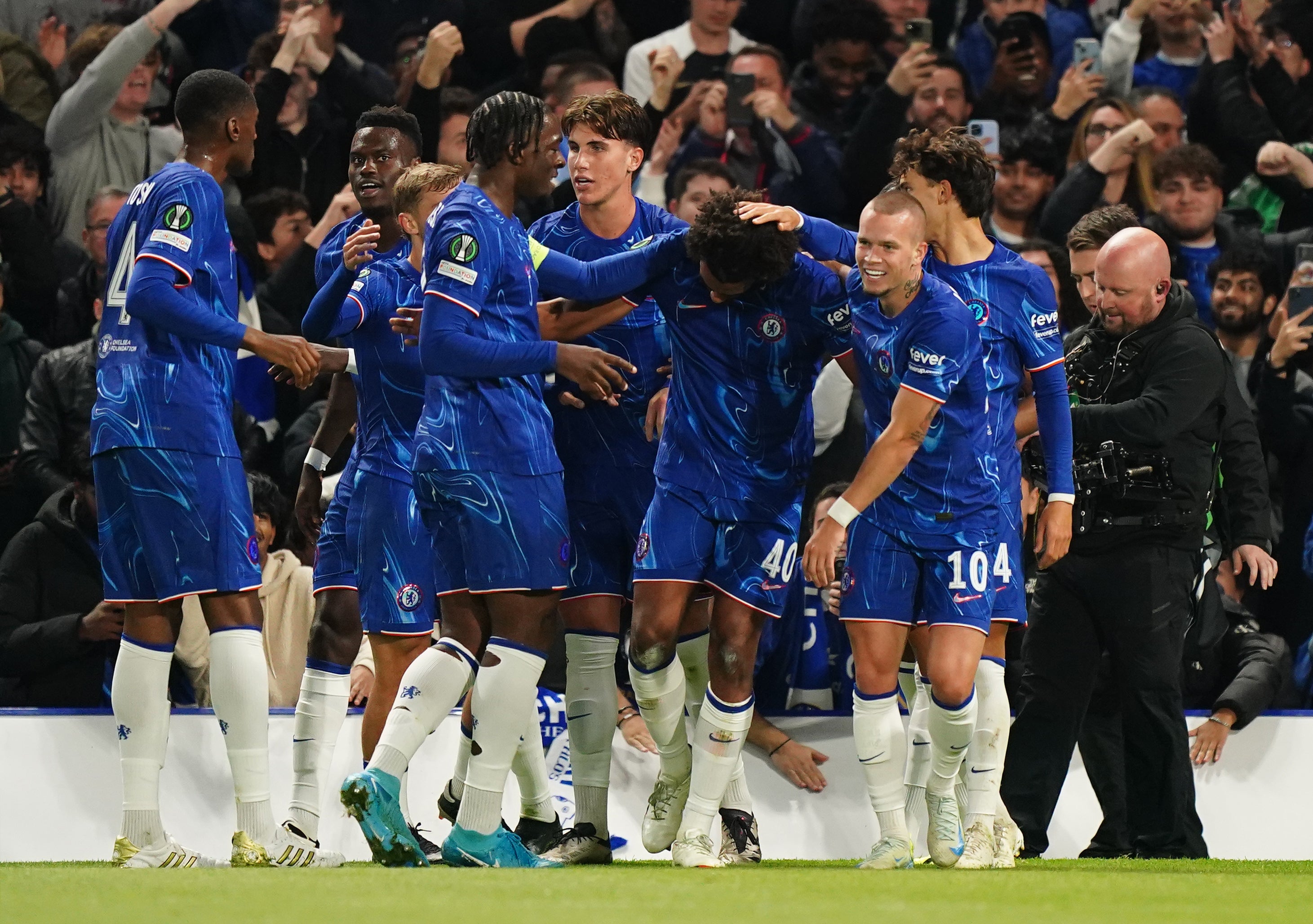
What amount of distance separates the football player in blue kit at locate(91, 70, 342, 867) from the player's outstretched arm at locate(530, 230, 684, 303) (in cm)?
89

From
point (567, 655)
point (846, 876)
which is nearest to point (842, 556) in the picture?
point (567, 655)

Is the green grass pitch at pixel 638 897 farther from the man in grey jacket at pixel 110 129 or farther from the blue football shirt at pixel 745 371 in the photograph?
the man in grey jacket at pixel 110 129

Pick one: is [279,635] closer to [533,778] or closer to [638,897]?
[533,778]

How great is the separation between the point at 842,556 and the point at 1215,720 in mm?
1805

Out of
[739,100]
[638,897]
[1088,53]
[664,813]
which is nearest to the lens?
[638,897]

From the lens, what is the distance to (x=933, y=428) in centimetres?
554

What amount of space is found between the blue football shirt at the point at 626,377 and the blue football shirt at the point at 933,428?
0.93 metres

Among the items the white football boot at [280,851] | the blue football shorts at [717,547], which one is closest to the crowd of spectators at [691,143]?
the white football boot at [280,851]

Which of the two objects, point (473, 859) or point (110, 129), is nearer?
point (473, 859)

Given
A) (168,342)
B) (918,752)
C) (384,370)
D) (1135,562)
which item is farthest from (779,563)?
(168,342)

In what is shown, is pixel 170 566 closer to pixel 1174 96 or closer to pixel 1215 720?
pixel 1215 720

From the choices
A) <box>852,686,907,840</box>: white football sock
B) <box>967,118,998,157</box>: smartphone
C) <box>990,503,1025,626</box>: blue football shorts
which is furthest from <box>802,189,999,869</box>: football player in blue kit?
<box>967,118,998,157</box>: smartphone

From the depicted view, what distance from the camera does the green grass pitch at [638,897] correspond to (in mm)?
3676

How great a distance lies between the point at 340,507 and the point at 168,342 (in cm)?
99
